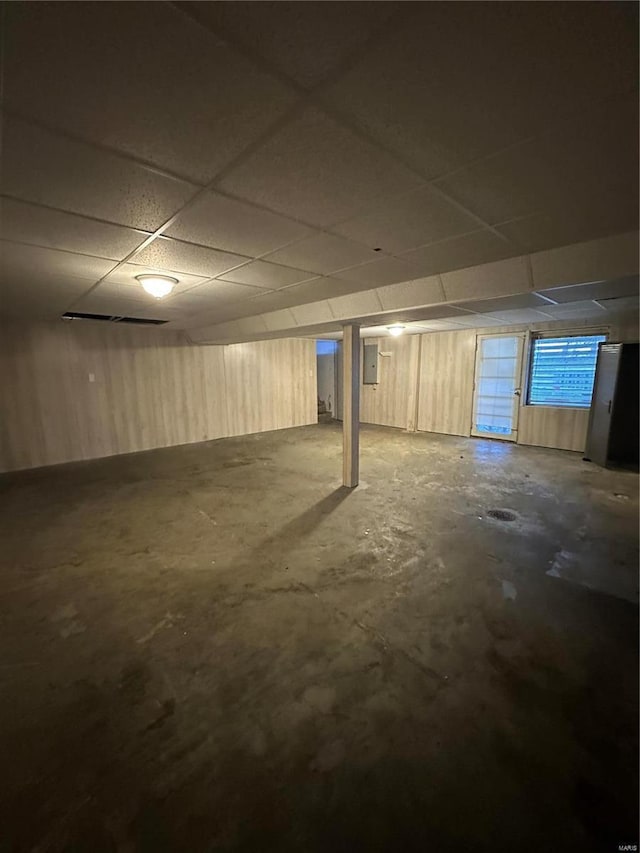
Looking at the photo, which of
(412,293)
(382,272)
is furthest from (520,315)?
(382,272)

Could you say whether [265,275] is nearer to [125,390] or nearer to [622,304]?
[622,304]

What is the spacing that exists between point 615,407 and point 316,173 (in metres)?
5.59

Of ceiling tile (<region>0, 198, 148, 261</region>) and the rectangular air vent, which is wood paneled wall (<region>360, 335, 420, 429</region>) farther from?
ceiling tile (<region>0, 198, 148, 261</region>)

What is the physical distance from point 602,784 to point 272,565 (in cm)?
204

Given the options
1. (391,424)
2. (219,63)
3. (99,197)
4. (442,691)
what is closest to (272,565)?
(442,691)

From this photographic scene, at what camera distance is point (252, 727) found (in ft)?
5.01

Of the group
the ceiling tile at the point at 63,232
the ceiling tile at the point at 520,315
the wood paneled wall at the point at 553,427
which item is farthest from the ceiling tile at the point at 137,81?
the wood paneled wall at the point at 553,427

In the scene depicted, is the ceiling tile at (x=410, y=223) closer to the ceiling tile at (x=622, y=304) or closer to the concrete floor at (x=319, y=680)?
the concrete floor at (x=319, y=680)

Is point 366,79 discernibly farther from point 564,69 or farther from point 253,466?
point 253,466

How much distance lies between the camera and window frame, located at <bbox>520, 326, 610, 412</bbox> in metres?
5.42

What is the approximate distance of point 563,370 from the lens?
232 inches

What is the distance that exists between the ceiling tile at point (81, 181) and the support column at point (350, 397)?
274cm

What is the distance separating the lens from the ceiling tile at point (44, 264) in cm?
217

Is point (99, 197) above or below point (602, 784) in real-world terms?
above
